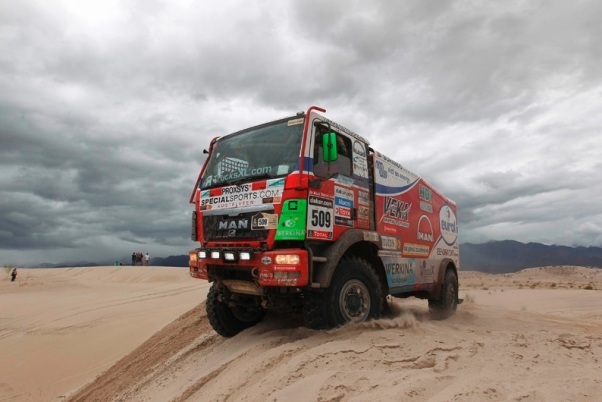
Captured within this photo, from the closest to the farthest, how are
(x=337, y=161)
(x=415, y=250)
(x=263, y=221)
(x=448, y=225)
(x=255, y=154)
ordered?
(x=263, y=221) → (x=337, y=161) → (x=255, y=154) → (x=415, y=250) → (x=448, y=225)

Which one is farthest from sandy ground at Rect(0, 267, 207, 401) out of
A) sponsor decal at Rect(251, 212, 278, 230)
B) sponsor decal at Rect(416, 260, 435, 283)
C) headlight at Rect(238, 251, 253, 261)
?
sponsor decal at Rect(416, 260, 435, 283)

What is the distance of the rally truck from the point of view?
16.4 feet

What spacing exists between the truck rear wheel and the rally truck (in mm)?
13

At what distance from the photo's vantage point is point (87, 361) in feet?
30.2

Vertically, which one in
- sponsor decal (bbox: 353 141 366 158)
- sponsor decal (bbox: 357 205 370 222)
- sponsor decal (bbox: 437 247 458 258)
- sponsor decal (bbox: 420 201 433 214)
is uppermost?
sponsor decal (bbox: 353 141 366 158)

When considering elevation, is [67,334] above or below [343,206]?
below

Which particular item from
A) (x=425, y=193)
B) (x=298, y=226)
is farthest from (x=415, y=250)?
(x=298, y=226)

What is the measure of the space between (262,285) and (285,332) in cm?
99

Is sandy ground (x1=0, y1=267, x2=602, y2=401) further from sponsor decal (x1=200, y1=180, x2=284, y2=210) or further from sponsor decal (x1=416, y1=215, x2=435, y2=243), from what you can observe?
sponsor decal (x1=200, y1=180, x2=284, y2=210)

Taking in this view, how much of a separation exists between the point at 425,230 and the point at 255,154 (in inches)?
164

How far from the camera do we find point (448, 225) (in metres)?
9.90

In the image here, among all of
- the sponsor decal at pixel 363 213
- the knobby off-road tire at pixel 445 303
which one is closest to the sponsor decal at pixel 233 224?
the sponsor decal at pixel 363 213

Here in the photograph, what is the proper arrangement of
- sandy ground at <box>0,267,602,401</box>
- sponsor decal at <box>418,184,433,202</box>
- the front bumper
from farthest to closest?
sponsor decal at <box>418,184,433,202</box> < the front bumper < sandy ground at <box>0,267,602,401</box>

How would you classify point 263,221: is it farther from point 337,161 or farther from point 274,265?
point 337,161
